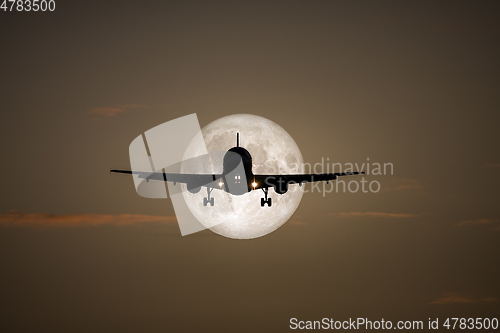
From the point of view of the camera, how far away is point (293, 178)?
7412 cm

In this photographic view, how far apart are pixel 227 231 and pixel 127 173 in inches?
677

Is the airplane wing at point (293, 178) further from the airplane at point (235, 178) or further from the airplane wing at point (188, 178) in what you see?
the airplane wing at point (188, 178)

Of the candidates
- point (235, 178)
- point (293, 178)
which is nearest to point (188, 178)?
point (235, 178)

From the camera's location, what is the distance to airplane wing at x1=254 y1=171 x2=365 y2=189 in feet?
234

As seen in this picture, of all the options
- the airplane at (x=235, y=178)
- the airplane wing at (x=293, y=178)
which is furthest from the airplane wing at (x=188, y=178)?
the airplane wing at (x=293, y=178)

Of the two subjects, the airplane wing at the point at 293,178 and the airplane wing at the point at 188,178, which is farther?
the airplane wing at the point at 188,178

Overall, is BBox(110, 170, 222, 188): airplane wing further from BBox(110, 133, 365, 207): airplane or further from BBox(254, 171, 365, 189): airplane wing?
BBox(254, 171, 365, 189): airplane wing

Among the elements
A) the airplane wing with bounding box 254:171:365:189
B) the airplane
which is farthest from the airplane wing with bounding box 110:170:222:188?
the airplane wing with bounding box 254:171:365:189

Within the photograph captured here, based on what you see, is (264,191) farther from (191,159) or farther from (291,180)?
(191,159)

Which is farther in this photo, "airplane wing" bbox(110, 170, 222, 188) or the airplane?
"airplane wing" bbox(110, 170, 222, 188)

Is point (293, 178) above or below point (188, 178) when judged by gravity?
below

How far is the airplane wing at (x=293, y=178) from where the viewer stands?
7144 centimetres

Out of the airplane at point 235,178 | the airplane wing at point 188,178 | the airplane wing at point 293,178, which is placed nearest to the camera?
the airplane at point 235,178

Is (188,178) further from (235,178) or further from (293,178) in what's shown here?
(293,178)
